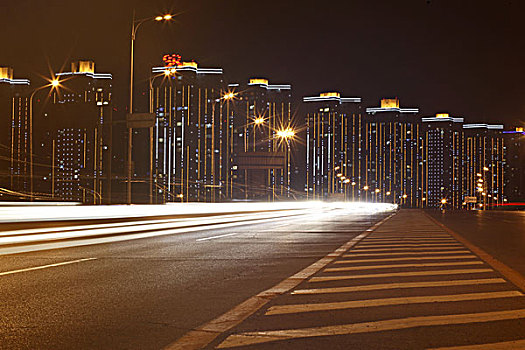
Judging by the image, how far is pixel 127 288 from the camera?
8.83 m

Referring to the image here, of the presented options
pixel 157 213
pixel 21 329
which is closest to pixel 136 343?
pixel 21 329

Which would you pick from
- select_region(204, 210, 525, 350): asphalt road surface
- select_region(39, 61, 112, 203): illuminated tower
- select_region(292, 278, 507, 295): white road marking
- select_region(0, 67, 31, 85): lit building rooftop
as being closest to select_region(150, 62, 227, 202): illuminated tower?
select_region(0, 67, 31, 85): lit building rooftop

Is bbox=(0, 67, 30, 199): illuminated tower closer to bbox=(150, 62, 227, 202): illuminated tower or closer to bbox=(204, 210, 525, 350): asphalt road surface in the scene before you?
bbox=(204, 210, 525, 350): asphalt road surface

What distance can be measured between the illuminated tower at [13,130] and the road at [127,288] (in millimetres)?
29850

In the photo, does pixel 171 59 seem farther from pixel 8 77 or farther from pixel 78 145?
pixel 78 145

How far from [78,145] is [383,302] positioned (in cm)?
5489

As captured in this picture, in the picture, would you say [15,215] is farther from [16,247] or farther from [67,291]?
[67,291]

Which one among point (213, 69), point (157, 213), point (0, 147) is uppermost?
point (213, 69)

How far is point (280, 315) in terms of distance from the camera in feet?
22.2

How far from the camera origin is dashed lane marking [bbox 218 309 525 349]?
5.63 m

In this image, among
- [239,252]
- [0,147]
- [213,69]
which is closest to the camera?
[239,252]

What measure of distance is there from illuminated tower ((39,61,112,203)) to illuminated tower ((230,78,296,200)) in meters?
24.9

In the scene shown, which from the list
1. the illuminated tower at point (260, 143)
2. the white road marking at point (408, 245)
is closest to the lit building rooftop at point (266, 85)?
the illuminated tower at point (260, 143)

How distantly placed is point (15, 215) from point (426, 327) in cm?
1794
